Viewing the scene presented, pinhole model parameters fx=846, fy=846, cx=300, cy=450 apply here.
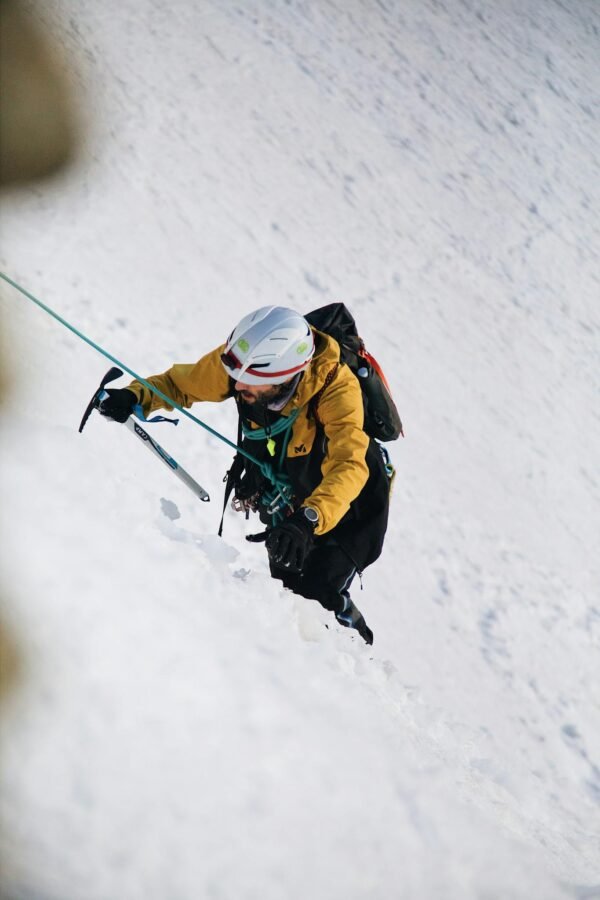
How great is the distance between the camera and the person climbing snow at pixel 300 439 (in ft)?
13.0

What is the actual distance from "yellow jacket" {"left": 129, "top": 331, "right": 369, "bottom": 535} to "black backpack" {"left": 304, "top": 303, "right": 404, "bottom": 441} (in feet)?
0.34

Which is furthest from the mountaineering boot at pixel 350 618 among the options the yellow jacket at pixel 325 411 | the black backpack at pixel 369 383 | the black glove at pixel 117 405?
the black glove at pixel 117 405

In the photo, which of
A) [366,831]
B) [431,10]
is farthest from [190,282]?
[431,10]

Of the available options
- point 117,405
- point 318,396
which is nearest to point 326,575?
point 318,396

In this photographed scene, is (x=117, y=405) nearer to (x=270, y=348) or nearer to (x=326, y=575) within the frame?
(x=270, y=348)

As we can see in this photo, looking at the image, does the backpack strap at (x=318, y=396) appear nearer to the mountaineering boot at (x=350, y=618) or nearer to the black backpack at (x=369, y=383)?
the black backpack at (x=369, y=383)

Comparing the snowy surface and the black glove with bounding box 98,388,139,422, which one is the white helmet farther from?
the snowy surface

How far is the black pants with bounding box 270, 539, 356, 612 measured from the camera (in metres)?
4.52

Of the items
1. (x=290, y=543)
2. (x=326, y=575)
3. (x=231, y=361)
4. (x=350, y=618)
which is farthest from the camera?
(x=350, y=618)

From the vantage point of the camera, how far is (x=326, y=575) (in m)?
4.52

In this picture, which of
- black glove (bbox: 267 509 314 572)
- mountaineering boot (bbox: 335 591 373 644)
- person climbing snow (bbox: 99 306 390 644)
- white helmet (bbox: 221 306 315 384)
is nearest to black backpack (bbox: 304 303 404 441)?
person climbing snow (bbox: 99 306 390 644)

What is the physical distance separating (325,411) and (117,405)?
1054 millimetres

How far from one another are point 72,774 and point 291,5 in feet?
54.3

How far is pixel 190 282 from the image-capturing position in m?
9.77
